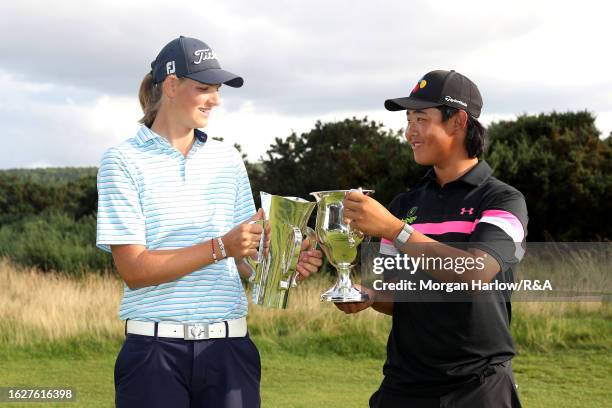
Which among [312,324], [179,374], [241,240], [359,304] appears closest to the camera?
[241,240]

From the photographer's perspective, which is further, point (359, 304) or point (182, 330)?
point (359, 304)

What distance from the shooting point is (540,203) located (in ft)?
56.7

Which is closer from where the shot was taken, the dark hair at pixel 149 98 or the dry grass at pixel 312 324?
the dark hair at pixel 149 98

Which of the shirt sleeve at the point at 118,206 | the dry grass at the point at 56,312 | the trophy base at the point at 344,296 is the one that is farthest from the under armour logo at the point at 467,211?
Answer: the dry grass at the point at 56,312

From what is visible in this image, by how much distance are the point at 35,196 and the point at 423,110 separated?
40.5 metres

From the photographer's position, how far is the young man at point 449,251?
3.55 metres

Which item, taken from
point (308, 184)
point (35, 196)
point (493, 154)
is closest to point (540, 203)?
point (493, 154)

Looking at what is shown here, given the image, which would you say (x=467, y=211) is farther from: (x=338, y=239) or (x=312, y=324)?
(x=312, y=324)

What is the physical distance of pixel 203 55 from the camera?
12.1 ft

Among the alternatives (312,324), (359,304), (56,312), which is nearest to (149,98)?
(359,304)

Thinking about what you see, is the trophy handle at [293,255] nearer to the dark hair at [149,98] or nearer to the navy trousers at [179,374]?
the navy trousers at [179,374]

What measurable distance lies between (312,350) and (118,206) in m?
7.02

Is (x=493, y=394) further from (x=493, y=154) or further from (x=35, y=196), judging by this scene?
(x=35, y=196)

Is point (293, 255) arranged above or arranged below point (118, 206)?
below
